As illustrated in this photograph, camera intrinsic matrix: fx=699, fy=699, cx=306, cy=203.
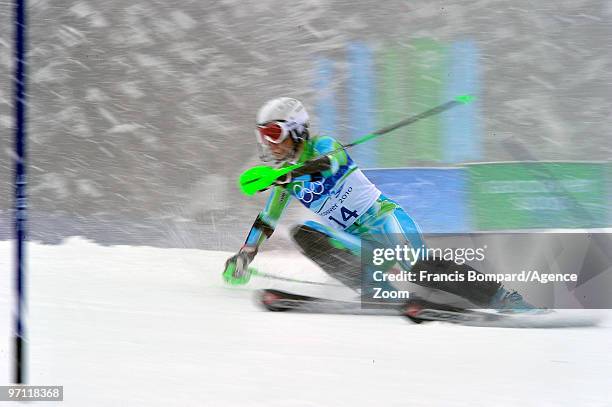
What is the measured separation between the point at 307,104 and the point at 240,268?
3.72ft

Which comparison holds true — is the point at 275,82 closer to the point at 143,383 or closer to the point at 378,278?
the point at 378,278

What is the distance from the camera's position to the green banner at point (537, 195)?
4293mm

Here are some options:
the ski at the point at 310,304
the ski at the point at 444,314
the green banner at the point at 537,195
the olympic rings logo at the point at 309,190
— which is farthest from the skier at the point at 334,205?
the green banner at the point at 537,195

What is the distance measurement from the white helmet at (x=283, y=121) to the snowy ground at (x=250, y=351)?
0.68 meters

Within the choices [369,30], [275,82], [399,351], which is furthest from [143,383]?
[369,30]

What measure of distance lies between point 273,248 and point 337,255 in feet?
1.28

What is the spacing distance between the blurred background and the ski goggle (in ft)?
1.08

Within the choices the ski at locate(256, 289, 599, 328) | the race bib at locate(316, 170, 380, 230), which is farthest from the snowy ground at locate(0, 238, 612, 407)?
the race bib at locate(316, 170, 380, 230)

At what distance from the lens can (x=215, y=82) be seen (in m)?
4.68

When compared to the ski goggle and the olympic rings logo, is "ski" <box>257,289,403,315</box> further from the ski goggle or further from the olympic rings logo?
the ski goggle

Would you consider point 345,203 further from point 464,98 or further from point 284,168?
point 464,98

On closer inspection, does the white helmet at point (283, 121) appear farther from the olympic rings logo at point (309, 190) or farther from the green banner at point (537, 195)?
the green banner at point (537, 195)

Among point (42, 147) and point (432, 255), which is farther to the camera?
point (42, 147)

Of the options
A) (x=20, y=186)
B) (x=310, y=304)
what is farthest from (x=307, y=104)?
(x=20, y=186)
